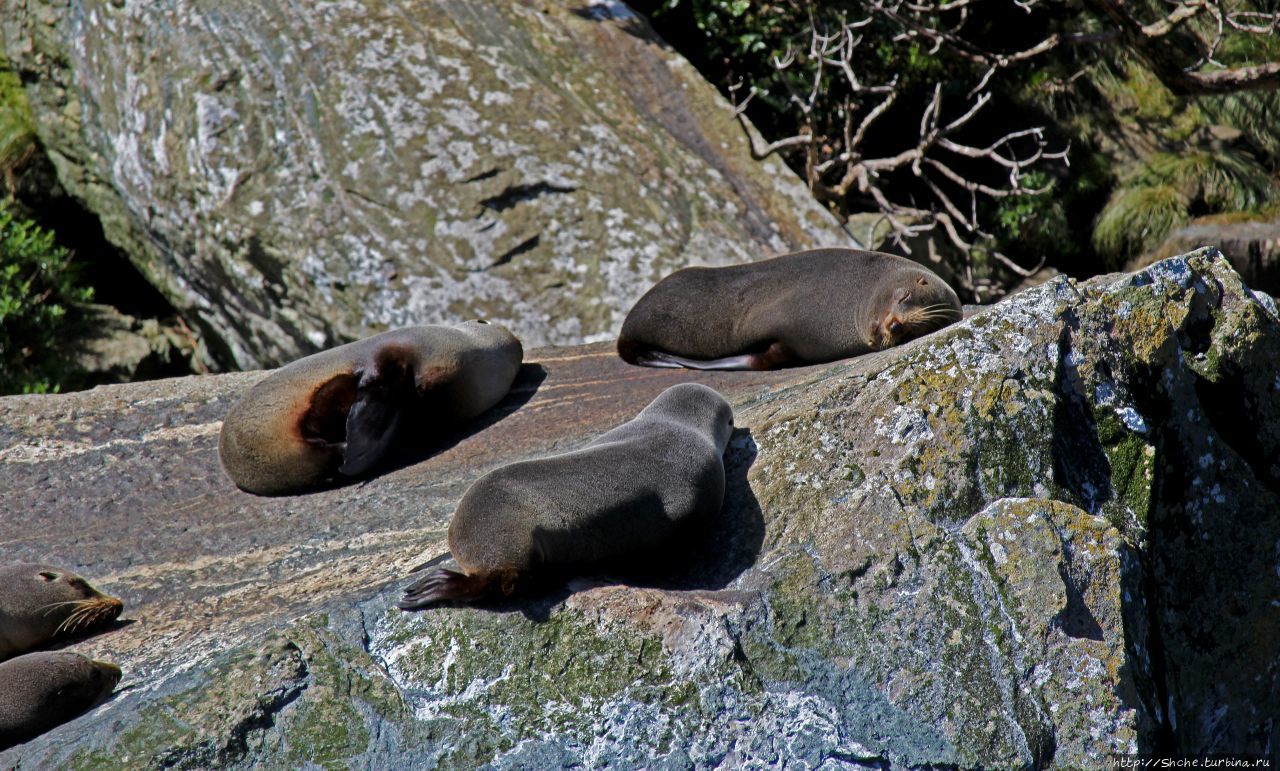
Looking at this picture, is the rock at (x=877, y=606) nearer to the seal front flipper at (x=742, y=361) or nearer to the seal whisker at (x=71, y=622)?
the seal whisker at (x=71, y=622)

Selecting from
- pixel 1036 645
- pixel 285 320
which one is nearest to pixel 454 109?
pixel 285 320

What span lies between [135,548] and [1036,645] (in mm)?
3000

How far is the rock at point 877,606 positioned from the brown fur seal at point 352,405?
61 cm

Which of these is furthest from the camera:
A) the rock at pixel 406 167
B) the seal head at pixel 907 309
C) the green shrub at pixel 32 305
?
the green shrub at pixel 32 305

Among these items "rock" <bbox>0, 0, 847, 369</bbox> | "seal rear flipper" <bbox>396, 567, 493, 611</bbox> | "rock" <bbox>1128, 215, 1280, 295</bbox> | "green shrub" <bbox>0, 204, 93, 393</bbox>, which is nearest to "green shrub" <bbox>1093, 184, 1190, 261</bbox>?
"rock" <bbox>1128, 215, 1280, 295</bbox>

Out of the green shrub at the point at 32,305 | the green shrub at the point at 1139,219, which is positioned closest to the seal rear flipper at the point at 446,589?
the green shrub at the point at 32,305

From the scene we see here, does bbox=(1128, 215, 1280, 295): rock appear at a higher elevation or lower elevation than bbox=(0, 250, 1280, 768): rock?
lower

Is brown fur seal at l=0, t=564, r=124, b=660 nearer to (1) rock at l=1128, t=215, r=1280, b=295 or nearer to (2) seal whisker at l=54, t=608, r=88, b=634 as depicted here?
(2) seal whisker at l=54, t=608, r=88, b=634

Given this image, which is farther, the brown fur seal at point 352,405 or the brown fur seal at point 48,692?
the brown fur seal at point 352,405

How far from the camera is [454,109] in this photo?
765cm

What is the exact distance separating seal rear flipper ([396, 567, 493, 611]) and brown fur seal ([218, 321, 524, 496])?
1.63 meters

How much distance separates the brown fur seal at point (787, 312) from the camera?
4.79 metres

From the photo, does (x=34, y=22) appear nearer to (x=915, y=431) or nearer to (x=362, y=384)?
(x=362, y=384)

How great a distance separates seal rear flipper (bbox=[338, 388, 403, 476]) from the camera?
436cm
